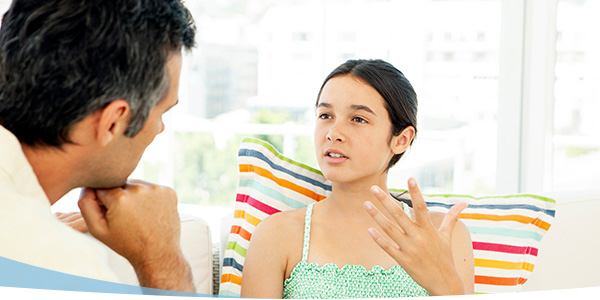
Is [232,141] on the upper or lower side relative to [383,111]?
lower

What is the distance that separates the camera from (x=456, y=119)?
2650 millimetres

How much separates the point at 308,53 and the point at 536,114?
1354 mm

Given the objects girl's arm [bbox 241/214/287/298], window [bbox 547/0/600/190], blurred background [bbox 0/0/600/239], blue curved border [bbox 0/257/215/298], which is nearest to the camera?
blue curved border [bbox 0/257/215/298]

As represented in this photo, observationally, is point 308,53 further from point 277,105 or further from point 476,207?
point 476,207

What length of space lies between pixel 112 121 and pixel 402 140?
2.22 feet

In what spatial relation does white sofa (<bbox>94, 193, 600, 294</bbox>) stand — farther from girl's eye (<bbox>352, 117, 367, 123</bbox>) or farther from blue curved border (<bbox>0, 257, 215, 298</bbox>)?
blue curved border (<bbox>0, 257, 215, 298</bbox>)

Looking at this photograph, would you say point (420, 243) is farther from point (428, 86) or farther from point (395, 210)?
point (428, 86)

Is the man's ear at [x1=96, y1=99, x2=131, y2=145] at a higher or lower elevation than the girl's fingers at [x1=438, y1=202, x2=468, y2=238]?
higher

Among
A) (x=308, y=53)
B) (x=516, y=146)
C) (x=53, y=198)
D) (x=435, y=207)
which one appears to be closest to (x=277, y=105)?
(x=308, y=53)

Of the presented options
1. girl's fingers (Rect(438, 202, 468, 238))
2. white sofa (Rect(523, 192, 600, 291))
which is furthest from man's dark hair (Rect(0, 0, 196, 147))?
white sofa (Rect(523, 192, 600, 291))

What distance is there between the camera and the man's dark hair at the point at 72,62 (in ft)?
1.22

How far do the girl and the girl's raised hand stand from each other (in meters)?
0.18

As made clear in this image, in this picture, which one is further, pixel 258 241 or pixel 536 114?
pixel 536 114

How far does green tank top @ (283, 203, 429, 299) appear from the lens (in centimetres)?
91
